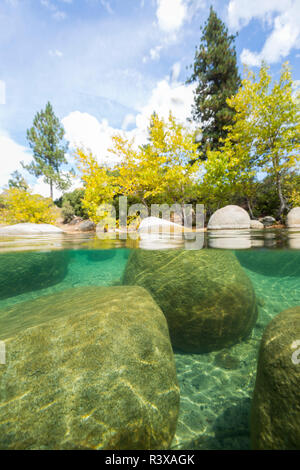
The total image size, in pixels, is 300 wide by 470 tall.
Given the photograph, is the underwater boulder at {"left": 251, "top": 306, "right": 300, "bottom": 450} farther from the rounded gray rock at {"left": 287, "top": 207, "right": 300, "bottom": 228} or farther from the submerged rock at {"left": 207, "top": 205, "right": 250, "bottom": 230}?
the rounded gray rock at {"left": 287, "top": 207, "right": 300, "bottom": 228}

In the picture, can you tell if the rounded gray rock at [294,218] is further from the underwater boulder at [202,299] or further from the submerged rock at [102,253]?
the submerged rock at [102,253]

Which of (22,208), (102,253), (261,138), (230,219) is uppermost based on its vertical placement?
(261,138)

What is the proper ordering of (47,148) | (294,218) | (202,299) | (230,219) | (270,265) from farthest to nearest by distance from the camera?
(47,148)
(294,218)
(230,219)
(270,265)
(202,299)

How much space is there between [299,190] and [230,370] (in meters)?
15.5

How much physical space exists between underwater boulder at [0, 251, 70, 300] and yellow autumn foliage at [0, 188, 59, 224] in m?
6.59

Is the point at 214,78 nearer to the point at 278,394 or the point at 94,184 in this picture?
the point at 94,184

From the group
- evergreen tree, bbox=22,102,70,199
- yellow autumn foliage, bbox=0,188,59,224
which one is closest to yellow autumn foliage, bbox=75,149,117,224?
yellow autumn foliage, bbox=0,188,59,224

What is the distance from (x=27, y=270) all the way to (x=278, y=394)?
355 inches

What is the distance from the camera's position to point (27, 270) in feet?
25.9

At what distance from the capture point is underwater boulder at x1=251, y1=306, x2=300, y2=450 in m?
1.74

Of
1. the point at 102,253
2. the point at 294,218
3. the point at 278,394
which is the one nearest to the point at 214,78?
the point at 294,218

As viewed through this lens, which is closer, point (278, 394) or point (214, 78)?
point (278, 394)

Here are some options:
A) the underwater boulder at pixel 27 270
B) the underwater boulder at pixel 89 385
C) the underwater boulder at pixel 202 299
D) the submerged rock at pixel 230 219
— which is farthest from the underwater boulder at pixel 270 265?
the underwater boulder at pixel 27 270
